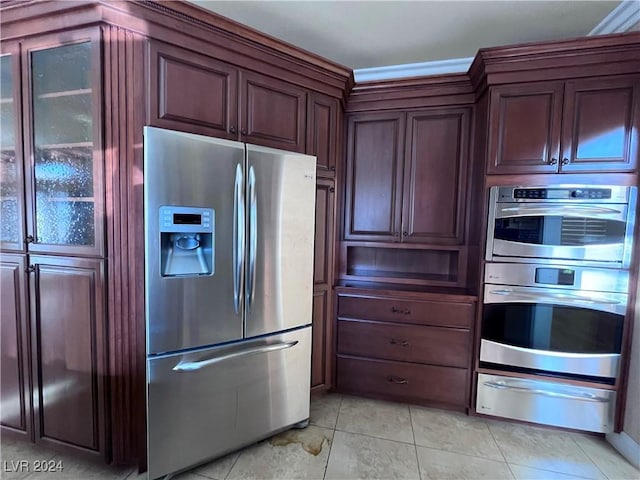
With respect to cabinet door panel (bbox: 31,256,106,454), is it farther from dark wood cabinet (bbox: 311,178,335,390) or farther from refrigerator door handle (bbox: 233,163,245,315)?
dark wood cabinet (bbox: 311,178,335,390)

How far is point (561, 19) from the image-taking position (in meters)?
2.00

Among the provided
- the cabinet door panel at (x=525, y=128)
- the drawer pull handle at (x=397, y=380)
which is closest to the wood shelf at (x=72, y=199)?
the drawer pull handle at (x=397, y=380)

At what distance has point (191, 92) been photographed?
1675 mm

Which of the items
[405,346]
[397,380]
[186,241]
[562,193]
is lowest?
[397,380]

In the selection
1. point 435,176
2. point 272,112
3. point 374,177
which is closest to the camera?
point 272,112

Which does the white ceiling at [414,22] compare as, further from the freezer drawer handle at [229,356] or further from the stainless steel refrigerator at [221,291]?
the freezer drawer handle at [229,356]

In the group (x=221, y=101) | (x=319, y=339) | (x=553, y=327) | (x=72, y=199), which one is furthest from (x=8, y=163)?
(x=553, y=327)

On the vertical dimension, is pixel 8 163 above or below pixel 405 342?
above

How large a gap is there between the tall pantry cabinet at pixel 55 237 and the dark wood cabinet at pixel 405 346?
159 cm

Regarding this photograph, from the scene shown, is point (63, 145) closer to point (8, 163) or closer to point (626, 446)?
point (8, 163)

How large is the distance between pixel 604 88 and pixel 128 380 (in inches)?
123

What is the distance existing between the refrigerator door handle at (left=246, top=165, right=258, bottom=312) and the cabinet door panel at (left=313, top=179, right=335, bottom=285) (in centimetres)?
60

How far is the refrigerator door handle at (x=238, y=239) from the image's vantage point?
5.55 feet

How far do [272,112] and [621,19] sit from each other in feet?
7.21
